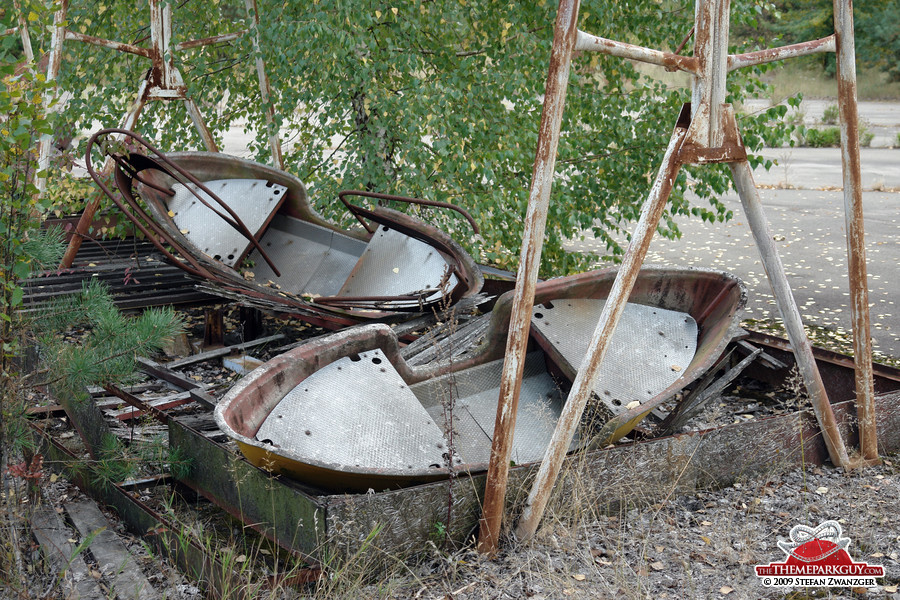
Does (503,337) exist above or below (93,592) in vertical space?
above

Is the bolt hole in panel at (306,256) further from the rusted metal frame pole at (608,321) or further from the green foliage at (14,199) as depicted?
the rusted metal frame pole at (608,321)

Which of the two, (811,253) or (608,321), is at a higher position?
(608,321)

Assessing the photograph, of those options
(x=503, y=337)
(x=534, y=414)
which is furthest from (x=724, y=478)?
(x=503, y=337)

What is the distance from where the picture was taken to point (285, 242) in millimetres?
6922

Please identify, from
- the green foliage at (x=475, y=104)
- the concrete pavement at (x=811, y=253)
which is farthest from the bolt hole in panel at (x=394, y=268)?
the concrete pavement at (x=811, y=253)

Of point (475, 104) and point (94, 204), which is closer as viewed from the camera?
point (475, 104)

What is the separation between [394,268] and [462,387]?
5.87 feet

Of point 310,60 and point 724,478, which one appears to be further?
point 310,60

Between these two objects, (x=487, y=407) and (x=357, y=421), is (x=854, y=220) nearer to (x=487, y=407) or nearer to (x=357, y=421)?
(x=487, y=407)

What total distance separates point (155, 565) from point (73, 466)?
0.98 meters

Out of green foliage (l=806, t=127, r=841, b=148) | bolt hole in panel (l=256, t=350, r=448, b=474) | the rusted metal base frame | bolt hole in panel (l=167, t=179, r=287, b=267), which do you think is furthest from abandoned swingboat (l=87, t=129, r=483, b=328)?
green foliage (l=806, t=127, r=841, b=148)

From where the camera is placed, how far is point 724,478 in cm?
418

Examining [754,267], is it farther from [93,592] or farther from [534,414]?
[93,592]

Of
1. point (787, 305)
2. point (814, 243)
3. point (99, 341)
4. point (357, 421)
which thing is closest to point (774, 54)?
point (787, 305)
